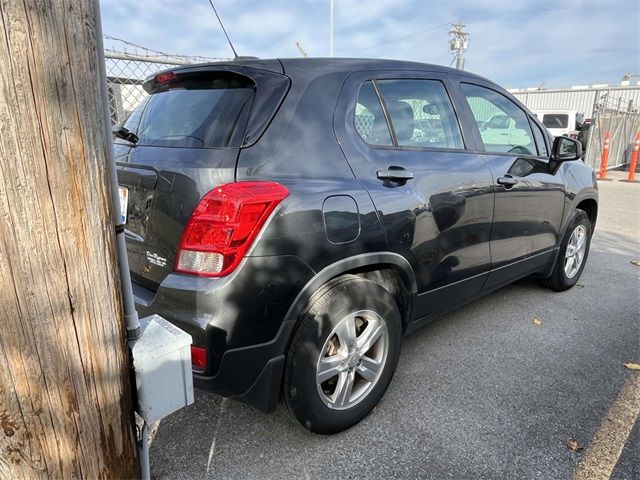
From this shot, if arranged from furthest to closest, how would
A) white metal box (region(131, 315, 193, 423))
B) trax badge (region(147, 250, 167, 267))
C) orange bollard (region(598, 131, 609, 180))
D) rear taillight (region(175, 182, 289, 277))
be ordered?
orange bollard (region(598, 131, 609, 180)), trax badge (region(147, 250, 167, 267)), rear taillight (region(175, 182, 289, 277)), white metal box (region(131, 315, 193, 423))

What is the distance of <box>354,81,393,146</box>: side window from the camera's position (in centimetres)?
225

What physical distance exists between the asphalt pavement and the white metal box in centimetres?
82

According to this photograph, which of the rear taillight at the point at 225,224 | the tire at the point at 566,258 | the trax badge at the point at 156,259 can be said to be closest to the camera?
the rear taillight at the point at 225,224

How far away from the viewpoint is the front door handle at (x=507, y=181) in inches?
116

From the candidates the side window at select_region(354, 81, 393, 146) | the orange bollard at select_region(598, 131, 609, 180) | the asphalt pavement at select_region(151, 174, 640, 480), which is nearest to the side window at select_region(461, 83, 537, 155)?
the side window at select_region(354, 81, 393, 146)

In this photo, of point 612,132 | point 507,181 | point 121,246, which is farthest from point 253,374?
point 612,132

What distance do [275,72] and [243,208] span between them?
721 millimetres

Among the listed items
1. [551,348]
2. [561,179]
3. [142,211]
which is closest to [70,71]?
[142,211]

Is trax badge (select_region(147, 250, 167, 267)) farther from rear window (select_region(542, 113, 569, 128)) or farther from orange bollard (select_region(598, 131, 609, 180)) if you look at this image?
rear window (select_region(542, 113, 569, 128))

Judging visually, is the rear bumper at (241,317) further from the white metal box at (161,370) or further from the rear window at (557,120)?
the rear window at (557,120)

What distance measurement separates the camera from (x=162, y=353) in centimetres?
134

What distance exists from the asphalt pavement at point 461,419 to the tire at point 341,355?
0.17m

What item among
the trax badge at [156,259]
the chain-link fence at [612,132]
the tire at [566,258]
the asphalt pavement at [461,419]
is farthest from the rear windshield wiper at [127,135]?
the chain-link fence at [612,132]

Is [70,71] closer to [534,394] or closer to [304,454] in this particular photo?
[304,454]
